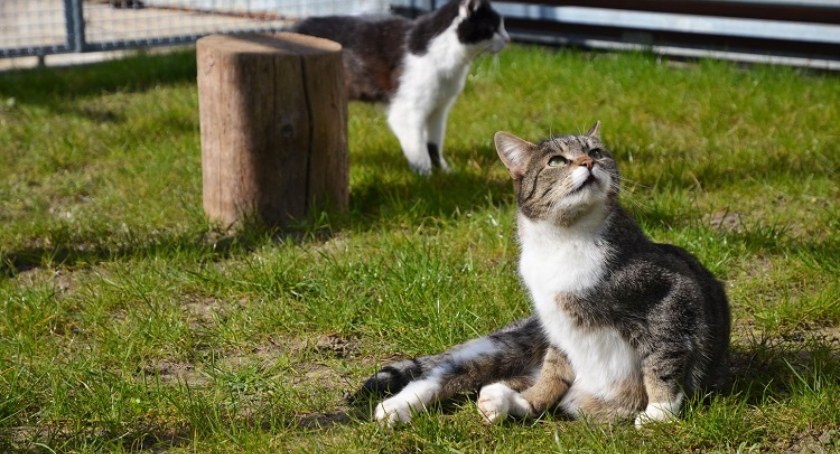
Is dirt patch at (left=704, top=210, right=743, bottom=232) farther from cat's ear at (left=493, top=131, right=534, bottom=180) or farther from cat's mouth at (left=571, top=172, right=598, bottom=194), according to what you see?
cat's mouth at (left=571, top=172, right=598, bottom=194)

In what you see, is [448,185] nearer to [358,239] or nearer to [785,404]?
[358,239]

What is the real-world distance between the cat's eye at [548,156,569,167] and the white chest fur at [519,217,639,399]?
0.19m

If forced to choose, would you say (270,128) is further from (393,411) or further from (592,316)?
(592,316)

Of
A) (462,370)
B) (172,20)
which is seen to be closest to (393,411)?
(462,370)

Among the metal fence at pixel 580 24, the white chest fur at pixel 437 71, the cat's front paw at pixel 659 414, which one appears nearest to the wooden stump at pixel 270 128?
the white chest fur at pixel 437 71

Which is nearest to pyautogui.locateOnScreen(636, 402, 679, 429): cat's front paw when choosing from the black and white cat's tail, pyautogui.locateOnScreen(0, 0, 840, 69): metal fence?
the black and white cat's tail

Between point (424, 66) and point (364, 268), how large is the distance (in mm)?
2104

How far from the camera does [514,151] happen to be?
3340 mm

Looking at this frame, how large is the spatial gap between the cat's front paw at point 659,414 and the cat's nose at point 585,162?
2.39ft

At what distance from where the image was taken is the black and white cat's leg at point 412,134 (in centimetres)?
592

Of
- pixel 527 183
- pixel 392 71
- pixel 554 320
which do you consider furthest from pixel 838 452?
pixel 392 71

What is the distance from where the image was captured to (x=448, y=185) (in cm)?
557

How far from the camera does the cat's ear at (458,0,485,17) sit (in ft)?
19.5

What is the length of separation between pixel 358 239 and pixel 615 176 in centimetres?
190
